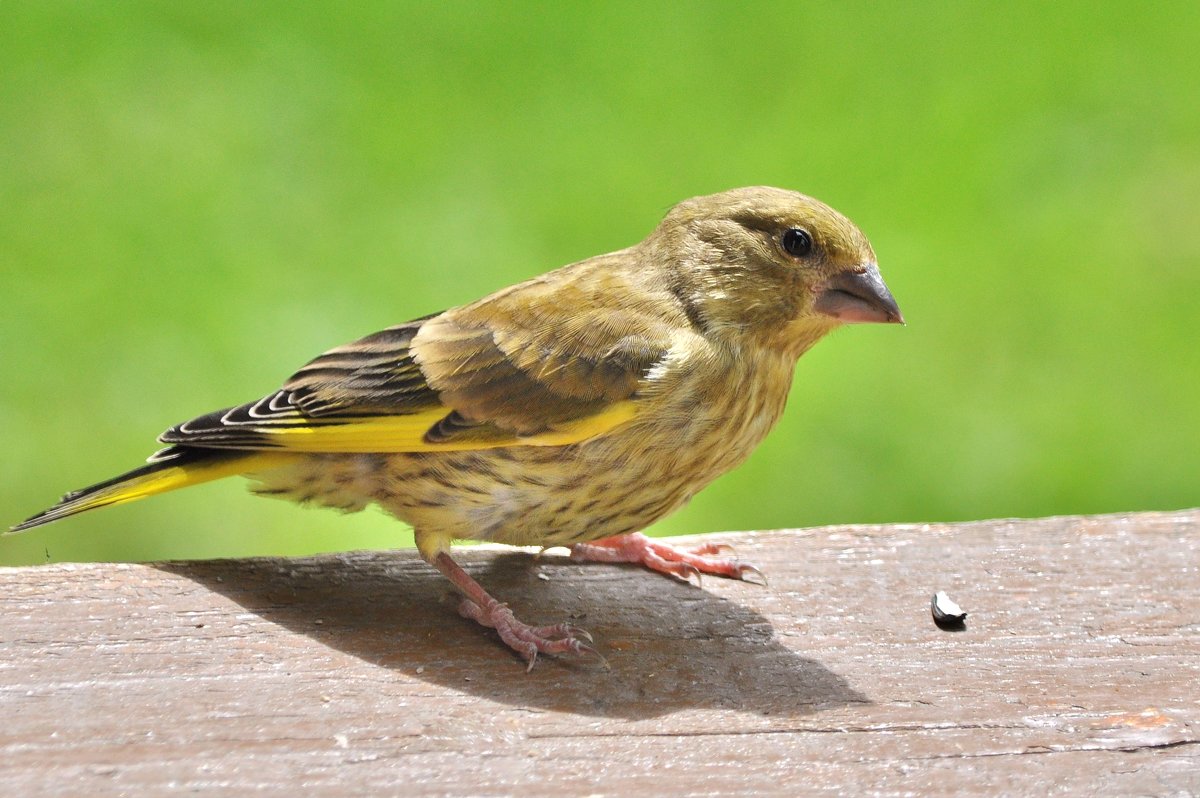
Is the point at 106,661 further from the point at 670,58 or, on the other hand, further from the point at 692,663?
the point at 670,58

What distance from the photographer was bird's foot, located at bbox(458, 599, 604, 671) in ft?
9.87

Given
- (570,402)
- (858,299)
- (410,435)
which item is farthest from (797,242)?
(410,435)

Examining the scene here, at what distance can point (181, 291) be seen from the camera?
5.32 metres

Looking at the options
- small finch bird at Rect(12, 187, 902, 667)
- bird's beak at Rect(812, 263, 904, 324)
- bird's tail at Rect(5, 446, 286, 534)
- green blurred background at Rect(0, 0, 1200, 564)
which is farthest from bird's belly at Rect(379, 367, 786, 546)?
green blurred background at Rect(0, 0, 1200, 564)

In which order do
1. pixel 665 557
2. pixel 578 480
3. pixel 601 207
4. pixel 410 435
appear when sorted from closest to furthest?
1. pixel 578 480
2. pixel 410 435
3. pixel 665 557
4. pixel 601 207

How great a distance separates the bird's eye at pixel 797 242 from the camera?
337 cm

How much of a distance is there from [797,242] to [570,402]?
0.64 metres

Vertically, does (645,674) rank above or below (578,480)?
below

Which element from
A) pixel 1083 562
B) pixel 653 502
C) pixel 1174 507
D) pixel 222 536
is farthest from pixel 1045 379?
pixel 222 536

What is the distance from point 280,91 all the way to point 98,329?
1.37m

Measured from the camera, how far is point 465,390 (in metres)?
3.35

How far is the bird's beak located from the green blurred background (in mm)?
1677

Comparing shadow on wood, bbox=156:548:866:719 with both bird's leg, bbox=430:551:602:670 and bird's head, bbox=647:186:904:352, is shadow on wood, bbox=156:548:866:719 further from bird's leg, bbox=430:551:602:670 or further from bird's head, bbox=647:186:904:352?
bird's head, bbox=647:186:904:352

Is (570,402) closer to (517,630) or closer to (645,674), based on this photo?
(517,630)
